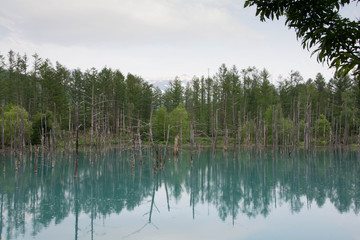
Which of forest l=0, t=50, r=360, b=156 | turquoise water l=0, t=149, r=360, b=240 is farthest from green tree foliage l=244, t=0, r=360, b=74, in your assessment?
forest l=0, t=50, r=360, b=156

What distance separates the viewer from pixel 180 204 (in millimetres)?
13711

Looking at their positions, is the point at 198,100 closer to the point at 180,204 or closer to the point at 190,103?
the point at 190,103

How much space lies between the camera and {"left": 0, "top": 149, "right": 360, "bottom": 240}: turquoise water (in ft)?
32.8

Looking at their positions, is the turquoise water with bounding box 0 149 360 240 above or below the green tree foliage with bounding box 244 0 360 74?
below

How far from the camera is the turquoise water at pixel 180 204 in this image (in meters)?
10.0

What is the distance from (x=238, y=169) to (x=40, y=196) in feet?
48.1

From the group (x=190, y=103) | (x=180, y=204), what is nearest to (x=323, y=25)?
(x=180, y=204)

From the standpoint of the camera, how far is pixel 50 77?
4362 centimetres

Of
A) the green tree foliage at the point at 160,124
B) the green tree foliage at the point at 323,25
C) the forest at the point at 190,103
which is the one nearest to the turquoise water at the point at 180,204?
the green tree foliage at the point at 323,25

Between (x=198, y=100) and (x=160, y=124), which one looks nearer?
(x=160, y=124)

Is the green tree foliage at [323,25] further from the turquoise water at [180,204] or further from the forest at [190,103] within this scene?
the forest at [190,103]

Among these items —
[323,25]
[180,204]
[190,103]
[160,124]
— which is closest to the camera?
[323,25]

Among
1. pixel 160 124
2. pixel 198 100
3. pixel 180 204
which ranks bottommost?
pixel 180 204

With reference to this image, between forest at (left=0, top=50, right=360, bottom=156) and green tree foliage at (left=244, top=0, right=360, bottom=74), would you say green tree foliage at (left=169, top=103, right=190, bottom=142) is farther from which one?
green tree foliage at (left=244, top=0, right=360, bottom=74)
